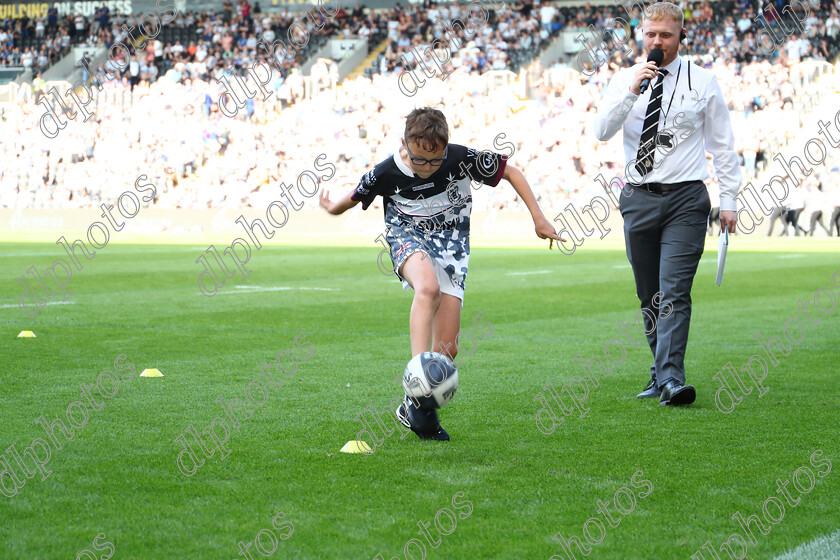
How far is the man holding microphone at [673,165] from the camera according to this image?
5.81 m

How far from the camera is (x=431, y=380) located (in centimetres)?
454

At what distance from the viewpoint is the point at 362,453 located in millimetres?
4516

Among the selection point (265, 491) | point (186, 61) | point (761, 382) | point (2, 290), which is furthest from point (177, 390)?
point (186, 61)

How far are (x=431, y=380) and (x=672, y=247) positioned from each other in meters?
1.94

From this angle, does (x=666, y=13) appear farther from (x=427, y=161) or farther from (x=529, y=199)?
(x=427, y=161)

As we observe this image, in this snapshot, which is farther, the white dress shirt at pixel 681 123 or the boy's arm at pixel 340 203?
the white dress shirt at pixel 681 123

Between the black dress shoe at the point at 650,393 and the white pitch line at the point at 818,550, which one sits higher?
the white pitch line at the point at 818,550

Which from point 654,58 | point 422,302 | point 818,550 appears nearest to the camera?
point 818,550

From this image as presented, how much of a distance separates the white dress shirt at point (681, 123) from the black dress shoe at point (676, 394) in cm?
98

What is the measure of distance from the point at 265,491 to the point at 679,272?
9.33 ft


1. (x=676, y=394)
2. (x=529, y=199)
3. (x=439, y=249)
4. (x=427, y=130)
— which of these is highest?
(x=427, y=130)

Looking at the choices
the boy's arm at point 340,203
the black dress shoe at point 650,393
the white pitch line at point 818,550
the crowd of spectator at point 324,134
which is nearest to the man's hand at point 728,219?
the black dress shoe at point 650,393

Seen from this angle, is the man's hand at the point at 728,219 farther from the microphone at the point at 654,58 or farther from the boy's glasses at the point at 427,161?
the boy's glasses at the point at 427,161

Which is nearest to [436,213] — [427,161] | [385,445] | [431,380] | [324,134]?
[427,161]
